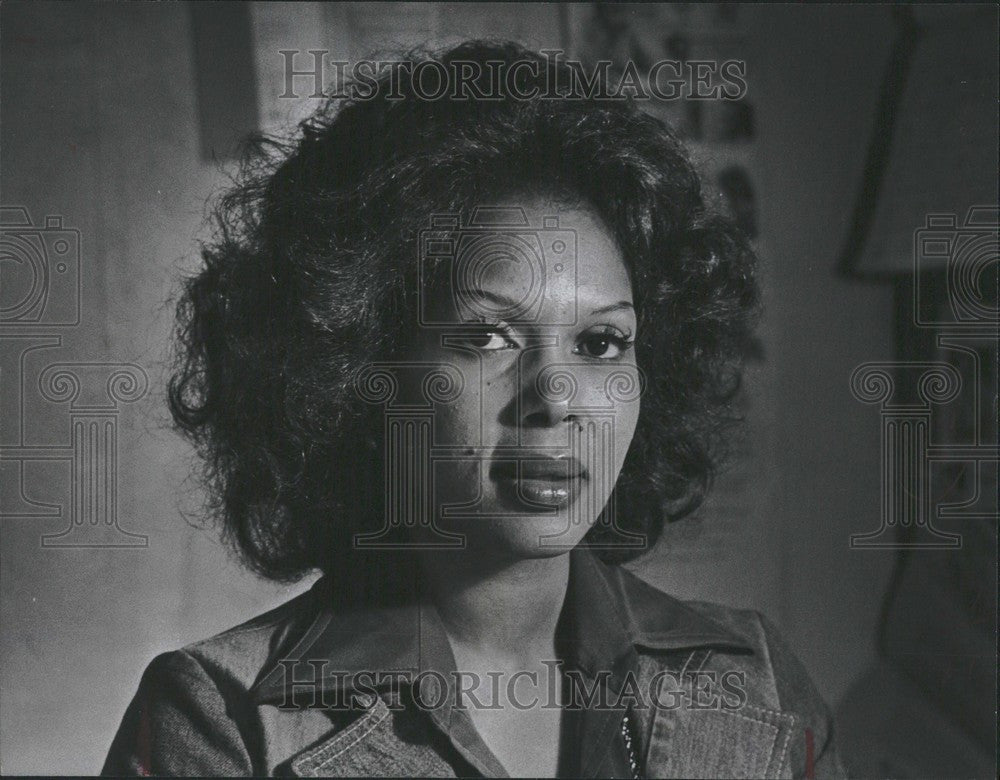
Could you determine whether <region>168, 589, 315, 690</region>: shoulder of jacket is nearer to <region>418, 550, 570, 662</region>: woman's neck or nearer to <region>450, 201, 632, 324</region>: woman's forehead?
<region>418, 550, 570, 662</region>: woman's neck

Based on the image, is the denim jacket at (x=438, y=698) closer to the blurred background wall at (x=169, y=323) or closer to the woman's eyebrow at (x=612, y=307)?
the blurred background wall at (x=169, y=323)

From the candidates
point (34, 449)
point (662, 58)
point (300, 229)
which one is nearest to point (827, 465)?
point (662, 58)

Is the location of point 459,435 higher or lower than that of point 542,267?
lower

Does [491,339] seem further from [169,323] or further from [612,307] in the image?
[169,323]

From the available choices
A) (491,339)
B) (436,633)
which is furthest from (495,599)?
(491,339)

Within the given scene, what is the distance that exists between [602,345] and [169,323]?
518 millimetres

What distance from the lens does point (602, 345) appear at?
1.04 m

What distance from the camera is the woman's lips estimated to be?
1.03 meters

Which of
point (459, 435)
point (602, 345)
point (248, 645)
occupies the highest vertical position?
point (602, 345)

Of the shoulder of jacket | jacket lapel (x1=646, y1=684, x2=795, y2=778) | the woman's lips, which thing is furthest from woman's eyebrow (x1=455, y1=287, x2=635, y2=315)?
jacket lapel (x1=646, y1=684, x2=795, y2=778)

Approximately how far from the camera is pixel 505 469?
103 cm

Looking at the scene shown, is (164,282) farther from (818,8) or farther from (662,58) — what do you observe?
(818,8)

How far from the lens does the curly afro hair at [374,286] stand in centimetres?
103

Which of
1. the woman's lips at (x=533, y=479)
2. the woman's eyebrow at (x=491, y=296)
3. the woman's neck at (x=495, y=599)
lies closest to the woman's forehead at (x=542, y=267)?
the woman's eyebrow at (x=491, y=296)
